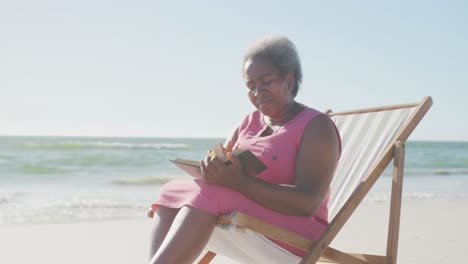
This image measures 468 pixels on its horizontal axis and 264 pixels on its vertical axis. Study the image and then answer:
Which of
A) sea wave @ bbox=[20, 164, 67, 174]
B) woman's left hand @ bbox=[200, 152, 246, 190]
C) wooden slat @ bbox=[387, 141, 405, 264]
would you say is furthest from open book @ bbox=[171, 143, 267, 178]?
sea wave @ bbox=[20, 164, 67, 174]

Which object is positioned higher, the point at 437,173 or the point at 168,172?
the point at 437,173

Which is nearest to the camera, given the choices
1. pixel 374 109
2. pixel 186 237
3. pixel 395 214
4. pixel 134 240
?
pixel 186 237

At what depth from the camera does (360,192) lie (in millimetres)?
2523

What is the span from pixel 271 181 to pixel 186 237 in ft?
1.59

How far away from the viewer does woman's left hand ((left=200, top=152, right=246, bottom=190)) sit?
229cm

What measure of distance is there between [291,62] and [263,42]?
14 cm

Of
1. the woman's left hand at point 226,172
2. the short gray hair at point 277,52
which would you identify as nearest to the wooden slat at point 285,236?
the woman's left hand at point 226,172

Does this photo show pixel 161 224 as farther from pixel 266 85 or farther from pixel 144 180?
pixel 144 180

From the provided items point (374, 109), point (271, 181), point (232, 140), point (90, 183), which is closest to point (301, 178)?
point (271, 181)

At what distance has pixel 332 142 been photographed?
2422 mm

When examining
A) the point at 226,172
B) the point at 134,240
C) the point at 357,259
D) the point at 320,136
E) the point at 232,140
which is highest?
the point at 320,136

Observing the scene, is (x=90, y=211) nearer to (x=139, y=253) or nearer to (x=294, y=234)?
(x=139, y=253)

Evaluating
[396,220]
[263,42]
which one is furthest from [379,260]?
[263,42]

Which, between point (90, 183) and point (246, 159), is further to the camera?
point (90, 183)
